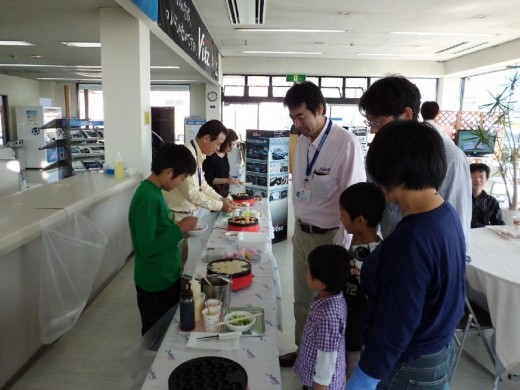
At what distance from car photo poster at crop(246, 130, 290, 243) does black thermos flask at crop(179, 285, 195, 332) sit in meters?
3.65

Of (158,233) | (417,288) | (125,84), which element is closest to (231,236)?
(158,233)

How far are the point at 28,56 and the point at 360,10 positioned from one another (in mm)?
6017

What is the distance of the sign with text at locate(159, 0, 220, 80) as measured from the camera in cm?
415

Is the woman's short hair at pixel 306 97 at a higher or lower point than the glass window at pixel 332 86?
lower

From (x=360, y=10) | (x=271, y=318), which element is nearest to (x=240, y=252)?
(x=271, y=318)

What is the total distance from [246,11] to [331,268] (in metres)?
5.15

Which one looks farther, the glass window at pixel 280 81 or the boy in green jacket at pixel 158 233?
the glass window at pixel 280 81

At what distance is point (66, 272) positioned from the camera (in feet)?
8.04

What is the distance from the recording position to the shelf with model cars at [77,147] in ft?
21.2

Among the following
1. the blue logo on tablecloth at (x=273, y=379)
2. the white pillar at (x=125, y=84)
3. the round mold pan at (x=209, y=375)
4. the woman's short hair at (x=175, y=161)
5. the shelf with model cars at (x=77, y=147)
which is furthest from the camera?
the shelf with model cars at (x=77, y=147)

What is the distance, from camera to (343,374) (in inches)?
70.2

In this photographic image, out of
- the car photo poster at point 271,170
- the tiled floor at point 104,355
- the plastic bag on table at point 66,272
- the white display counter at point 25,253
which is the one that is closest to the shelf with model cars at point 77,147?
the car photo poster at point 271,170

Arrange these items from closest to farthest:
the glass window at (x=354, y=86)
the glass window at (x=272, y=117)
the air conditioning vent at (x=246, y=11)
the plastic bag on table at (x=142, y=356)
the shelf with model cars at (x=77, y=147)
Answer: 1. the plastic bag on table at (x=142, y=356)
2. the air conditioning vent at (x=246, y=11)
3. the shelf with model cars at (x=77, y=147)
4. the glass window at (x=354, y=86)
5. the glass window at (x=272, y=117)

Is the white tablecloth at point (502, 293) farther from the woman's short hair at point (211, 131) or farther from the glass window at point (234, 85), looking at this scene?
the glass window at point (234, 85)
